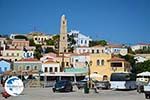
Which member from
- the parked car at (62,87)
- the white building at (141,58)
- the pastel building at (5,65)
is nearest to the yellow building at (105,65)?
the pastel building at (5,65)

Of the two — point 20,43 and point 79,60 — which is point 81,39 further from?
point 79,60

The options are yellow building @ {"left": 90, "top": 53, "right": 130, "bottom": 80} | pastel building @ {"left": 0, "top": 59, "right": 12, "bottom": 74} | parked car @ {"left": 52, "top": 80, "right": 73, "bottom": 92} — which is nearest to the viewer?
parked car @ {"left": 52, "top": 80, "right": 73, "bottom": 92}

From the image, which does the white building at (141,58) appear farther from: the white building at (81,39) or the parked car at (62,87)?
the parked car at (62,87)

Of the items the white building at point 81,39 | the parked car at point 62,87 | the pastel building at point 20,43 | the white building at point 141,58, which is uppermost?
the white building at point 81,39

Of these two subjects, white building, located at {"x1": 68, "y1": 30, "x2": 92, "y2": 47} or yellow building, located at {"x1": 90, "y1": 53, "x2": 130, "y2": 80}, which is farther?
white building, located at {"x1": 68, "y1": 30, "x2": 92, "y2": 47}

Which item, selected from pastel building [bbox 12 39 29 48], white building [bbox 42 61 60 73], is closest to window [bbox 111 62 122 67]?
white building [bbox 42 61 60 73]

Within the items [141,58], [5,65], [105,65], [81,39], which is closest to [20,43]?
[81,39]

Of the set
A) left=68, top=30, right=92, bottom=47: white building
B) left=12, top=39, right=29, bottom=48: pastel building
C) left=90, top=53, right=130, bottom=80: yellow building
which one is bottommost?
left=90, top=53, right=130, bottom=80: yellow building

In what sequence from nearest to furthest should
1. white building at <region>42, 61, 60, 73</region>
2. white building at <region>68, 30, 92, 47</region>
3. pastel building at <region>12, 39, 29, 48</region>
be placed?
white building at <region>42, 61, 60, 73</region>
pastel building at <region>12, 39, 29, 48</region>
white building at <region>68, 30, 92, 47</region>

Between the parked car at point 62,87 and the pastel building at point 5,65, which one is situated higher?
the pastel building at point 5,65

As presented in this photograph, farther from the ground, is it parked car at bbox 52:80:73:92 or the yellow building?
the yellow building

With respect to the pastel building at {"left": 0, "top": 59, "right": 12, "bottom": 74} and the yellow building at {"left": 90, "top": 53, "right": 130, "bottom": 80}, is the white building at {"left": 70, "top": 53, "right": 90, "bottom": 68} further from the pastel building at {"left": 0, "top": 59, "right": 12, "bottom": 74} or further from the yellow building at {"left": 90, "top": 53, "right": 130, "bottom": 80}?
the pastel building at {"left": 0, "top": 59, "right": 12, "bottom": 74}

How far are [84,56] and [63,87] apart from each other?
47.5 m

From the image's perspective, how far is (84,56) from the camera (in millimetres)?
87875
